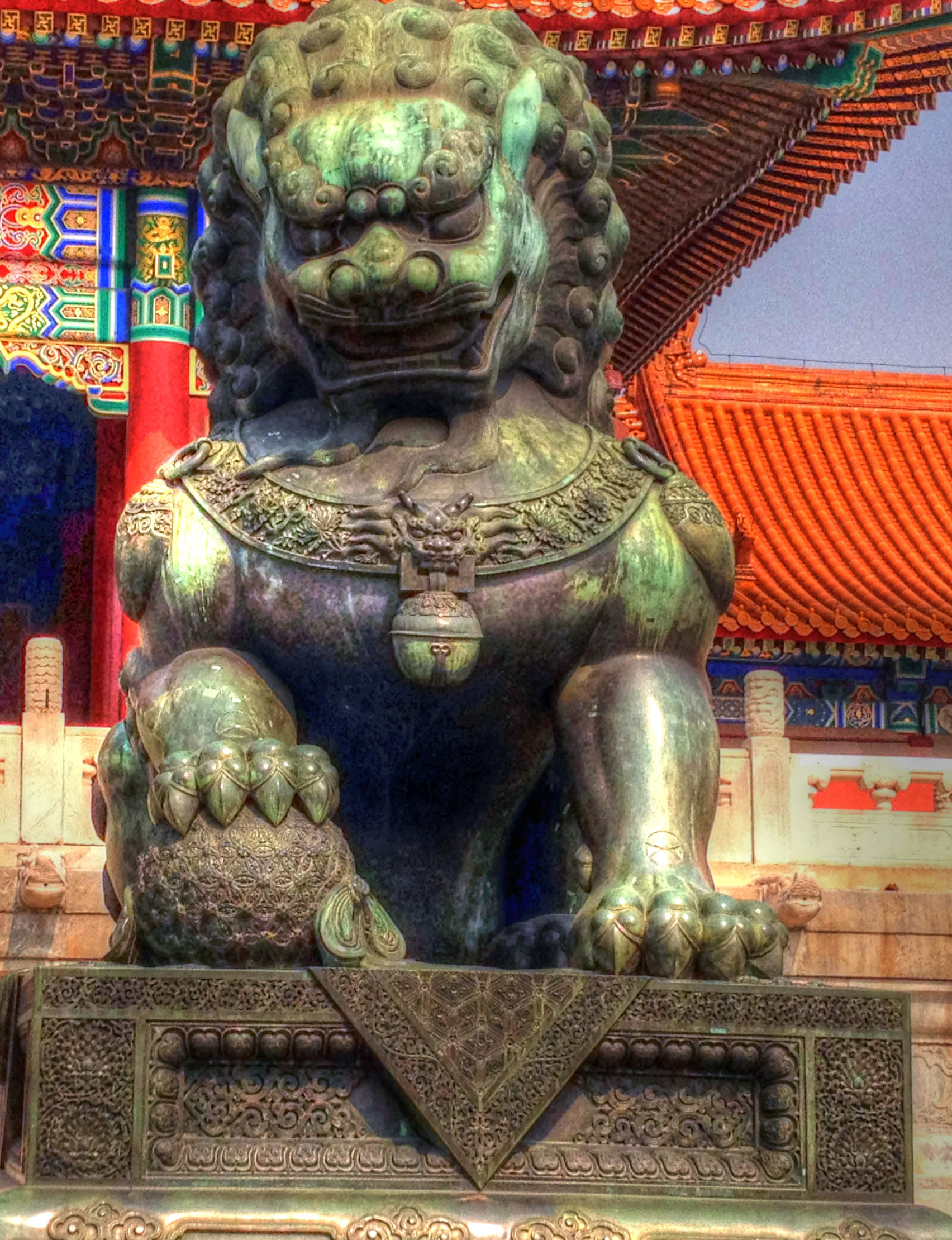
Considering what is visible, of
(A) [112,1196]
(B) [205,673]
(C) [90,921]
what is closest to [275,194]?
(B) [205,673]

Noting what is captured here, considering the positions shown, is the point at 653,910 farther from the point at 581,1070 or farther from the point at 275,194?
the point at 275,194

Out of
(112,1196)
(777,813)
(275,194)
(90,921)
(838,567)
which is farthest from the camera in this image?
(838,567)

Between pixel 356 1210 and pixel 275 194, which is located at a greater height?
pixel 275 194

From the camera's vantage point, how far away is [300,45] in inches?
146

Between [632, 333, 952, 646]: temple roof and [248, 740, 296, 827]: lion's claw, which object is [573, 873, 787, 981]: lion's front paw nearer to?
[248, 740, 296, 827]: lion's claw

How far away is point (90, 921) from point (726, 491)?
10.2 metres

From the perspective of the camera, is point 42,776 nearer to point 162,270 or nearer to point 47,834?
point 47,834

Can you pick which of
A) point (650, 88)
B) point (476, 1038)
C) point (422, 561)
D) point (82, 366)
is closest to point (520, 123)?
point (422, 561)

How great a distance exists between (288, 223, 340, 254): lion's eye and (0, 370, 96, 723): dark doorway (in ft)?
34.8

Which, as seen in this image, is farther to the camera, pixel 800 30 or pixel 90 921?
pixel 800 30

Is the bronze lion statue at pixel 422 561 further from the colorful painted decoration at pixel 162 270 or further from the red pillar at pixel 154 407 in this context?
the colorful painted decoration at pixel 162 270

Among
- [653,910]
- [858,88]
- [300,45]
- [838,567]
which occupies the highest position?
[858,88]

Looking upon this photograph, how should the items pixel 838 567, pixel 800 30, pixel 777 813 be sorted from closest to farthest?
pixel 777 813 → pixel 800 30 → pixel 838 567

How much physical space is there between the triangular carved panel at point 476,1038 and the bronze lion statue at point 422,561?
0.09 m
